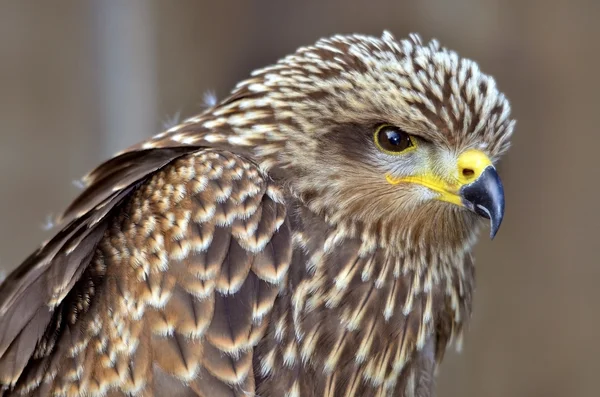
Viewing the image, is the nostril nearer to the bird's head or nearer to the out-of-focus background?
the bird's head

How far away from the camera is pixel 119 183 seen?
2.28 m

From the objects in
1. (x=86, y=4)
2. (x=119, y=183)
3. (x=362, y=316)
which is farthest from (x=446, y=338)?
(x=86, y=4)

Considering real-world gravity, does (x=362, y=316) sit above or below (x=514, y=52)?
below

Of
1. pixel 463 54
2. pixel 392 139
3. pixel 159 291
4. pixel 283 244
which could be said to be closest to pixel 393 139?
pixel 392 139

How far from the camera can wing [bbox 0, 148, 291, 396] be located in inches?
80.9

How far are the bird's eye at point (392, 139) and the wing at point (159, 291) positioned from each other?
33 centimetres

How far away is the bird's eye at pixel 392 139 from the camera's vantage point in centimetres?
227

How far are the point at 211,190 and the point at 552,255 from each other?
1.99 m

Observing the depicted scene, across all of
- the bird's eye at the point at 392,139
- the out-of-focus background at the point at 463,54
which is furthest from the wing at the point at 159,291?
the out-of-focus background at the point at 463,54

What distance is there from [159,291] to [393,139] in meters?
0.75

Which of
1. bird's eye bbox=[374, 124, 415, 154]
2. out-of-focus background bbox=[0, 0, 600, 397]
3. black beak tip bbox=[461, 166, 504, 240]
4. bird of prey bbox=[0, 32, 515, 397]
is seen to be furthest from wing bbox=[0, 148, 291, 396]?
out-of-focus background bbox=[0, 0, 600, 397]

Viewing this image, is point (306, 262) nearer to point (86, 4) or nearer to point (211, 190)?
point (211, 190)

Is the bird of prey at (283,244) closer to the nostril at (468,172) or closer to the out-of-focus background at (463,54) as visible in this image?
the nostril at (468,172)

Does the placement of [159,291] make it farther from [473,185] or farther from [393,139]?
[473,185]
